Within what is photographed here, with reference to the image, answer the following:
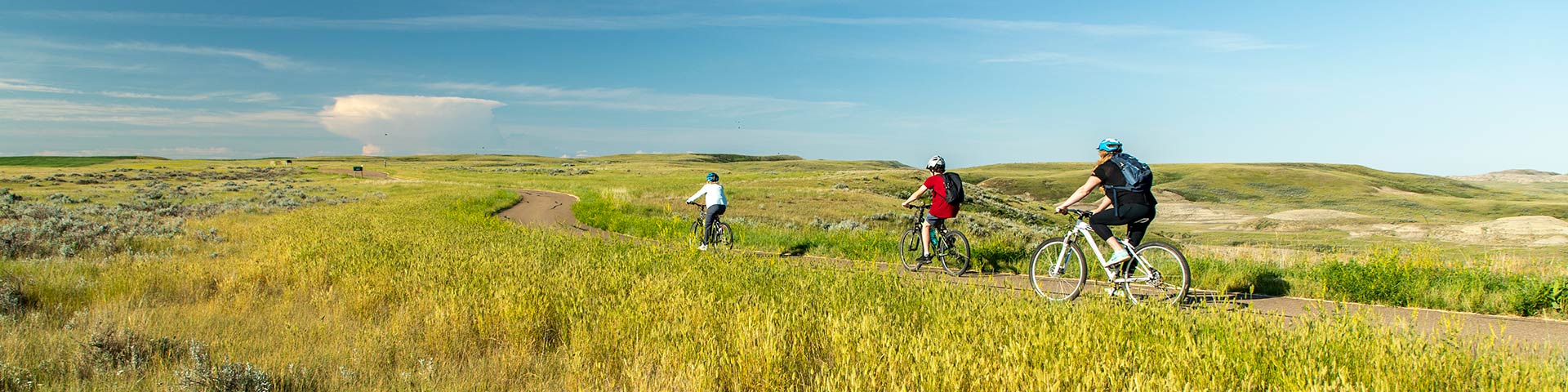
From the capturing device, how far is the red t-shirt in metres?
11.0

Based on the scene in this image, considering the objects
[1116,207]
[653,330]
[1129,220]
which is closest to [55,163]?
[653,330]

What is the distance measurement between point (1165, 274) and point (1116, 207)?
1.06m

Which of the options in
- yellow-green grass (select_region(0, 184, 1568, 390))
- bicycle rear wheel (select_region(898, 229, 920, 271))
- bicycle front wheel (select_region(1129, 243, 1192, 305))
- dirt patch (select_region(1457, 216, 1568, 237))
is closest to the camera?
yellow-green grass (select_region(0, 184, 1568, 390))

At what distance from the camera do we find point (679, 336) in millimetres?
5125

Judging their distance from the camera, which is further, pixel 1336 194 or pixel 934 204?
pixel 1336 194

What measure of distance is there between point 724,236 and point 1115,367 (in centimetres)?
1128

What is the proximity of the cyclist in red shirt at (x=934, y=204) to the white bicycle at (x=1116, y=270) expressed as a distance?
2.05 meters

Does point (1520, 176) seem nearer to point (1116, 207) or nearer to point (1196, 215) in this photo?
point (1196, 215)

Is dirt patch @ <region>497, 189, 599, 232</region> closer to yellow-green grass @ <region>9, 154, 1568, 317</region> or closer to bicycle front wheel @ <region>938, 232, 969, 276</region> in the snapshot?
yellow-green grass @ <region>9, 154, 1568, 317</region>

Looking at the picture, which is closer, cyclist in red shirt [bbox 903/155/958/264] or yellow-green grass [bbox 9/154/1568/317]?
yellow-green grass [bbox 9/154/1568/317]

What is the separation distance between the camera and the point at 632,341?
5.19 m

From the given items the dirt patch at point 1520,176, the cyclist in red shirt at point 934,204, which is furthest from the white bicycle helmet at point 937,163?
the dirt patch at point 1520,176

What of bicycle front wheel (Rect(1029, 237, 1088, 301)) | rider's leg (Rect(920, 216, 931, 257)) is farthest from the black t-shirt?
rider's leg (Rect(920, 216, 931, 257))

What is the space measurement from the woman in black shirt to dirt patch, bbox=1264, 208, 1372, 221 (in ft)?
149
